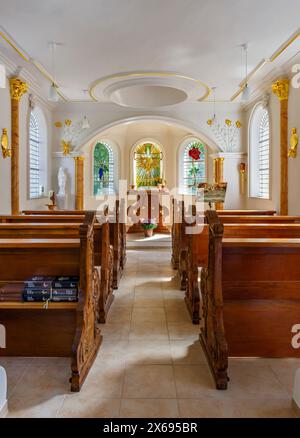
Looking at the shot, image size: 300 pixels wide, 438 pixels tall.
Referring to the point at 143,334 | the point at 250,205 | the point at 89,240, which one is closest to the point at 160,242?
the point at 250,205

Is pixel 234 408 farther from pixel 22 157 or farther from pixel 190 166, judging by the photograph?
pixel 190 166

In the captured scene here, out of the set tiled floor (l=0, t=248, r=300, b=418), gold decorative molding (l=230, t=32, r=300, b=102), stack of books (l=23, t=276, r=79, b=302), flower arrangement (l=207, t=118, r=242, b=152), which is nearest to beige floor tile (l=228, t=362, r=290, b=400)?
tiled floor (l=0, t=248, r=300, b=418)

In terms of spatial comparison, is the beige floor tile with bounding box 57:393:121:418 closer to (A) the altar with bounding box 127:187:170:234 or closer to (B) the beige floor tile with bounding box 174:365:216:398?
(B) the beige floor tile with bounding box 174:365:216:398

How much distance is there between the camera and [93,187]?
12773mm

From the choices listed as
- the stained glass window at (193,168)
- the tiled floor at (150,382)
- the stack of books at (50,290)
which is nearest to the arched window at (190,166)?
the stained glass window at (193,168)

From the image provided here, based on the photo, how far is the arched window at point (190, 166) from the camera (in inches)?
508

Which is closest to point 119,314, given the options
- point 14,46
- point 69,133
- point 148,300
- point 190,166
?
point 148,300

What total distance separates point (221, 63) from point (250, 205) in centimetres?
406

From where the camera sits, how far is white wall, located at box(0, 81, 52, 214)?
22.9 feet

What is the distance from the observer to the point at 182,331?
3.95m

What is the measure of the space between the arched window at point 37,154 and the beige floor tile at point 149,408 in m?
7.04

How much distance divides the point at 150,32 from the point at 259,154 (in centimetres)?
503

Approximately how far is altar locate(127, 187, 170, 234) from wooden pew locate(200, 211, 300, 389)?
785cm

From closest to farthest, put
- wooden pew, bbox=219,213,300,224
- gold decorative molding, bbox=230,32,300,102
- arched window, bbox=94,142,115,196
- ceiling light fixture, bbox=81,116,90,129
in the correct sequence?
wooden pew, bbox=219,213,300,224
gold decorative molding, bbox=230,32,300,102
ceiling light fixture, bbox=81,116,90,129
arched window, bbox=94,142,115,196
